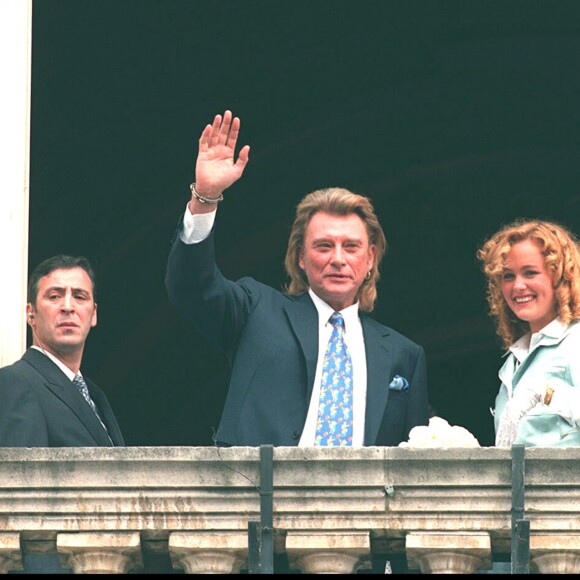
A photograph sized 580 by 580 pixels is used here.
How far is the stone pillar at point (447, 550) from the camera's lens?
24.8 feet

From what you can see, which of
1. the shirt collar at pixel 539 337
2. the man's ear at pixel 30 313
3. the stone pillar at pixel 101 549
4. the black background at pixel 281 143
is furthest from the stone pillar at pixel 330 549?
the black background at pixel 281 143

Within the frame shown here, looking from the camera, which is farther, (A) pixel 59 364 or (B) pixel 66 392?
(A) pixel 59 364

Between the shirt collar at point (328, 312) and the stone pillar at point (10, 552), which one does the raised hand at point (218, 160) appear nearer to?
the shirt collar at point (328, 312)

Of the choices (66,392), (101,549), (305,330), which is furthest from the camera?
(305,330)

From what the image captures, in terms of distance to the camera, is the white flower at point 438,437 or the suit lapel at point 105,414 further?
the suit lapel at point 105,414

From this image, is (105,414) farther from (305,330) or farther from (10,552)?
(10,552)

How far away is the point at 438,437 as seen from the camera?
7863 millimetres

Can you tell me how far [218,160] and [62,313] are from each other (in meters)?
0.81

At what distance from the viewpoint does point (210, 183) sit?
850cm

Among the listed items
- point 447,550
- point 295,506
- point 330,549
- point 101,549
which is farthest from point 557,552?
point 101,549

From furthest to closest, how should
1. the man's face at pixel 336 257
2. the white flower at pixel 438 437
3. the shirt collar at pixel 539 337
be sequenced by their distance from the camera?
the man's face at pixel 336 257 < the shirt collar at pixel 539 337 < the white flower at pixel 438 437

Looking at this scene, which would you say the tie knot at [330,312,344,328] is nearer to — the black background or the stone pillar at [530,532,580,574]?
the stone pillar at [530,532,580,574]

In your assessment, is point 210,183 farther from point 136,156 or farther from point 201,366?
point 201,366

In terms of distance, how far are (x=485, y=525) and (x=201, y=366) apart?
8.15 metres
